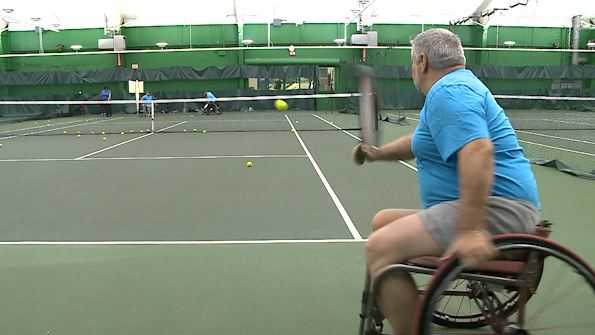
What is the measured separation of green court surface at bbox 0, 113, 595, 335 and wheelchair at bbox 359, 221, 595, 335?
20.0 inches

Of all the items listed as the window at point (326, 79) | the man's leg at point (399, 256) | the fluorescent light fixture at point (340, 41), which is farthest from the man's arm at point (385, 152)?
the window at point (326, 79)

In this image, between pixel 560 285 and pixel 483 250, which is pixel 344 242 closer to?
pixel 560 285

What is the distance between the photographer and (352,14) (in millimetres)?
26188

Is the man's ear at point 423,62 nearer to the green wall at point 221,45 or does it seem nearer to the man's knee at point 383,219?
the man's knee at point 383,219

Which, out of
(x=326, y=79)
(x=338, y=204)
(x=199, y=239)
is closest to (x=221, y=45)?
(x=326, y=79)

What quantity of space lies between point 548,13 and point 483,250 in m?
28.4

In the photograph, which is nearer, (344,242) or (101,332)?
(101,332)

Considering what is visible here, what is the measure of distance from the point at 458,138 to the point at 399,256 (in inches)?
17.6

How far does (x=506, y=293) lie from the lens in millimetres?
2355

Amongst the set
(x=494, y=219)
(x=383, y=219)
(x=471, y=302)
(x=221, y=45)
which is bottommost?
(x=471, y=302)

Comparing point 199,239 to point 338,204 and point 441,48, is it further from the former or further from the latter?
point 441,48

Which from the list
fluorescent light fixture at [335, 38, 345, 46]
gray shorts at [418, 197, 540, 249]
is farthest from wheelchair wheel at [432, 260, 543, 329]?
fluorescent light fixture at [335, 38, 345, 46]

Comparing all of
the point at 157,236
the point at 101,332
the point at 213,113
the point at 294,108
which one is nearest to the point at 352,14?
the point at 294,108

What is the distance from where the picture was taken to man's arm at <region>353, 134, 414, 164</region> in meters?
2.51
